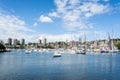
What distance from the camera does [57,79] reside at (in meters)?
50.8

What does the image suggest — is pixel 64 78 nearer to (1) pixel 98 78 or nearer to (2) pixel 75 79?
(2) pixel 75 79

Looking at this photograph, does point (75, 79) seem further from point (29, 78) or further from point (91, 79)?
point (29, 78)

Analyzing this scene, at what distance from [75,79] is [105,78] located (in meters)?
6.96

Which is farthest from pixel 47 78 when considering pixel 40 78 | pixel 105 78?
pixel 105 78

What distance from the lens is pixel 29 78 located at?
5178 cm

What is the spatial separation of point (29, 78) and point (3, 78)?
5200 mm

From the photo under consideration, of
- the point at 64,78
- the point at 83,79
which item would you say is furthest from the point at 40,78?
the point at 83,79

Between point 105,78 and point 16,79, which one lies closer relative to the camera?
point 16,79

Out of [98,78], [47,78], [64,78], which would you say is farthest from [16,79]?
[98,78]

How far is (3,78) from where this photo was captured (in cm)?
5097

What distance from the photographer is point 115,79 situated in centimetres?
5203

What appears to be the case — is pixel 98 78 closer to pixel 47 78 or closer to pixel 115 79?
pixel 115 79

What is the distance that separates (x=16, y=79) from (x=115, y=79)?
2009cm

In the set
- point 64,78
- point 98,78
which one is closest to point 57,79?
point 64,78
